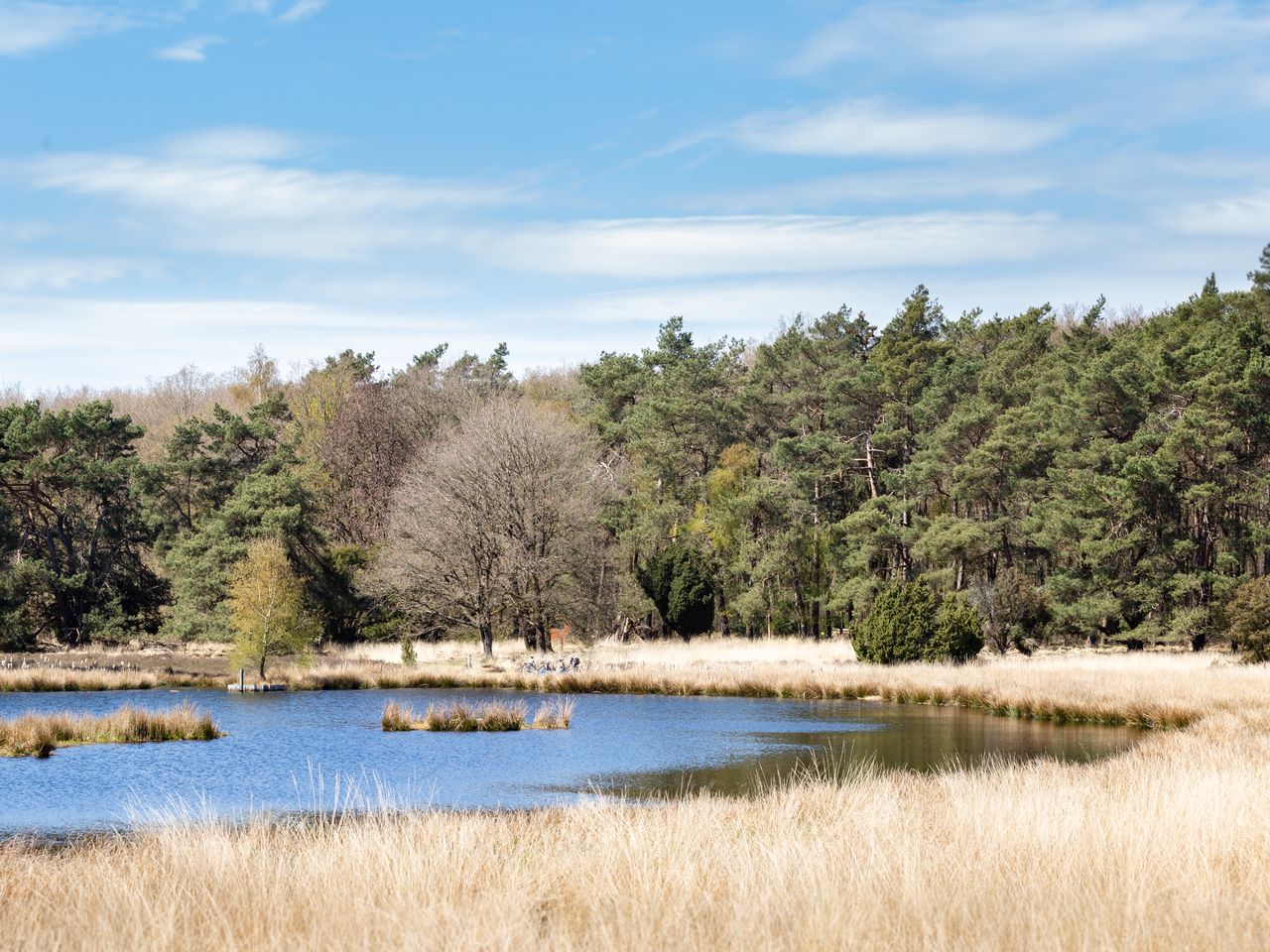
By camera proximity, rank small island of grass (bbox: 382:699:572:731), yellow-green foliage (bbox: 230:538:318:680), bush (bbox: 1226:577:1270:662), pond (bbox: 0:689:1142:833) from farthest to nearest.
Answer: yellow-green foliage (bbox: 230:538:318:680), bush (bbox: 1226:577:1270:662), small island of grass (bbox: 382:699:572:731), pond (bbox: 0:689:1142:833)

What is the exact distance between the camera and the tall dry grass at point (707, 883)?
21.0 feet

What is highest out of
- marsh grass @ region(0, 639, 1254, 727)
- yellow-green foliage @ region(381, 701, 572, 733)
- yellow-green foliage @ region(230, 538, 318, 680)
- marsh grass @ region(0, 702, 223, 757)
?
yellow-green foliage @ region(230, 538, 318, 680)

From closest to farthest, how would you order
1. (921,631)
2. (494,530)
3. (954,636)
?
(954,636) → (921,631) → (494,530)

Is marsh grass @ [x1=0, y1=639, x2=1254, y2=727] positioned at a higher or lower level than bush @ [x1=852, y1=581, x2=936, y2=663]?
lower

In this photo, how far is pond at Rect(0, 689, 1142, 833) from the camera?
16266 millimetres

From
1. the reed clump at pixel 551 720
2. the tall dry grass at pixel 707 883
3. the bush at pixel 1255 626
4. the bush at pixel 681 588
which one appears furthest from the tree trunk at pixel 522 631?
the tall dry grass at pixel 707 883

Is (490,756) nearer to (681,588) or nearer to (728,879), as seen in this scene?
(728,879)

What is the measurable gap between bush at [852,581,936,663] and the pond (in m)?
5.87

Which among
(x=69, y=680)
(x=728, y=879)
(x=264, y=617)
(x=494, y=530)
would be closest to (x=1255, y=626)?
(x=494, y=530)

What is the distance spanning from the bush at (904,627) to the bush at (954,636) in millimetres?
220

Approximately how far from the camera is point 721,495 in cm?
5728

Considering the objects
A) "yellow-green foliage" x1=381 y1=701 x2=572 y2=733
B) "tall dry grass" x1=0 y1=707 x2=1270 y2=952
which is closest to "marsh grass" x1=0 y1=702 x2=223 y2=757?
"yellow-green foliage" x1=381 y1=701 x2=572 y2=733

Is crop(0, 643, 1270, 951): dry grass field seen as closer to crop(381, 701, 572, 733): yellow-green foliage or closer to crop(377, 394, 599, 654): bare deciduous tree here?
crop(381, 701, 572, 733): yellow-green foliage

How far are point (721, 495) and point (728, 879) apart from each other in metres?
49.5
